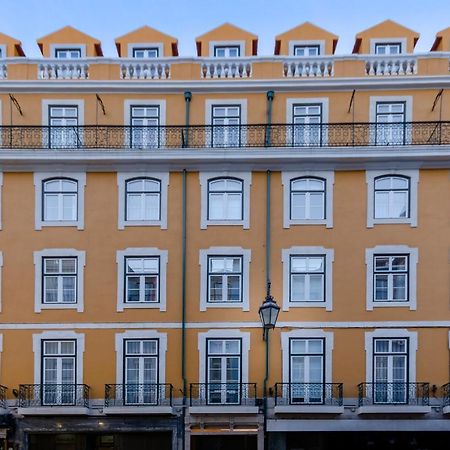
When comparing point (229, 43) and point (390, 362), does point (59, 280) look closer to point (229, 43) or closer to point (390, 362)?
point (229, 43)

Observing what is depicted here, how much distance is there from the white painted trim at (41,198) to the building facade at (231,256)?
5 cm

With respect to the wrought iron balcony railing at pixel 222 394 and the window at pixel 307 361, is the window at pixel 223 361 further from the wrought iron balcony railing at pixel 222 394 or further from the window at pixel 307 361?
the window at pixel 307 361

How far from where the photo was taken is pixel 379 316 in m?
17.9

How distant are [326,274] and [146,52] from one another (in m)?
9.79

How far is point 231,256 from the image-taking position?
18.3 metres

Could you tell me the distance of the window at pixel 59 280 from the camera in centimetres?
1822

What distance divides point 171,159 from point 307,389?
8383 mm

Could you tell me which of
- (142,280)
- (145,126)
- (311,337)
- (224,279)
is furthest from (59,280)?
(311,337)

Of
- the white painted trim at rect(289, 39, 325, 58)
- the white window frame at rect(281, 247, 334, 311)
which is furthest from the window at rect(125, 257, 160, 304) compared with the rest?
the white painted trim at rect(289, 39, 325, 58)

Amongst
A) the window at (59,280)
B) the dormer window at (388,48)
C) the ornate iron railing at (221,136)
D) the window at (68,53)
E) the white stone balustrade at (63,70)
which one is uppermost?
the dormer window at (388,48)

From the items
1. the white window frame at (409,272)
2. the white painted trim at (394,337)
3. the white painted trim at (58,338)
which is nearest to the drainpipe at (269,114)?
the white window frame at (409,272)

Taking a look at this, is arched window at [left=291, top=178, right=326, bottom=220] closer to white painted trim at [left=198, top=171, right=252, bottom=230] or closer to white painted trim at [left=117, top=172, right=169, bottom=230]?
white painted trim at [left=198, top=171, right=252, bottom=230]

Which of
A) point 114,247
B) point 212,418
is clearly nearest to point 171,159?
point 114,247

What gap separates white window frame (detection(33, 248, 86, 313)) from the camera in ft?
59.4
